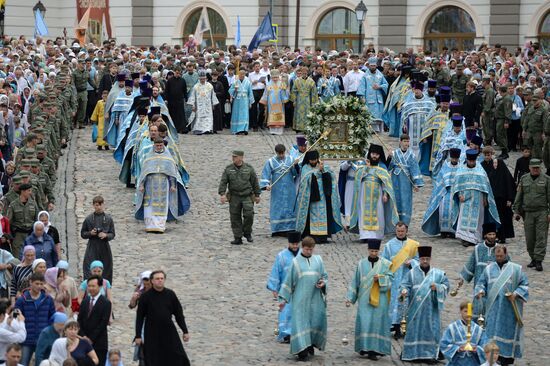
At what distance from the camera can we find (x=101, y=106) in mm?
29531

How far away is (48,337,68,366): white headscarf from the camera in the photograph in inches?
542

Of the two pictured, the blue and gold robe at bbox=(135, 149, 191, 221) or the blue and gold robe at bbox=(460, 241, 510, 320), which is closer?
the blue and gold robe at bbox=(460, 241, 510, 320)

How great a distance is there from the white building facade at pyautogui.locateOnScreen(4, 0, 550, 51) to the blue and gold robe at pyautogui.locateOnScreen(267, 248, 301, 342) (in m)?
24.5

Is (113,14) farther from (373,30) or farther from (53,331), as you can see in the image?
(53,331)

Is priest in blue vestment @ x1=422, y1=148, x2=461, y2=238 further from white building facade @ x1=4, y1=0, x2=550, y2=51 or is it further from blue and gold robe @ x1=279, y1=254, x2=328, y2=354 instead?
white building facade @ x1=4, y1=0, x2=550, y2=51

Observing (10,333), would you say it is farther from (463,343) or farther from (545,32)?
(545,32)

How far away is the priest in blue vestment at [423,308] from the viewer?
53.8 feet

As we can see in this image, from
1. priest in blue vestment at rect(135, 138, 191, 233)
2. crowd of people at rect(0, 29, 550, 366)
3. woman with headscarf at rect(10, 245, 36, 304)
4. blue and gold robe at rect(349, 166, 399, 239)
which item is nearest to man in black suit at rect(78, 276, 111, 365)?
crowd of people at rect(0, 29, 550, 366)

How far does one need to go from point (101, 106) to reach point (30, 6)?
67.5ft

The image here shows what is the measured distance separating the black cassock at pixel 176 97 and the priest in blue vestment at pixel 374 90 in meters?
3.74

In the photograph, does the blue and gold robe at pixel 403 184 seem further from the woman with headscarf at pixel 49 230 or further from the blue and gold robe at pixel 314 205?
the woman with headscarf at pixel 49 230

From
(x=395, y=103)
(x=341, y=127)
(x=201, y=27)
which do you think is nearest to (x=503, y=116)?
(x=395, y=103)

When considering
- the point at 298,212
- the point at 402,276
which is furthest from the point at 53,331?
the point at 298,212

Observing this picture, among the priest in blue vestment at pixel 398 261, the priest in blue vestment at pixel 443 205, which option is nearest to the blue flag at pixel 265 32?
the priest in blue vestment at pixel 443 205
